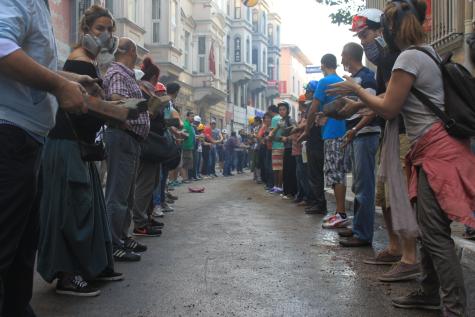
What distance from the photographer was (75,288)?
151 inches

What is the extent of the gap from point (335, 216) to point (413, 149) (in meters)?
3.84

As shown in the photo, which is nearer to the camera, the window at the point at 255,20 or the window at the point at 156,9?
the window at the point at 156,9

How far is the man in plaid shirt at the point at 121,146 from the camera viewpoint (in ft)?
15.3

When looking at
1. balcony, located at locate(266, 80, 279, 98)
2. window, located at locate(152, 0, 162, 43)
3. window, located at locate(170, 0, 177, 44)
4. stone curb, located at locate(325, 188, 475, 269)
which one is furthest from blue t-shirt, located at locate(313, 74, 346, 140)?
balcony, located at locate(266, 80, 279, 98)

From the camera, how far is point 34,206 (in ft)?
8.61

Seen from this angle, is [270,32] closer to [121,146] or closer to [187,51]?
[187,51]

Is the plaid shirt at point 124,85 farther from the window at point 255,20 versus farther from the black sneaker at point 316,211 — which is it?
the window at point 255,20

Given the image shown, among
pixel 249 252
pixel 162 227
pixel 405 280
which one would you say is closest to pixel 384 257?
pixel 405 280

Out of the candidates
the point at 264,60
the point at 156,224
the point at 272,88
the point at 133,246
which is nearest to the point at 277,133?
the point at 156,224

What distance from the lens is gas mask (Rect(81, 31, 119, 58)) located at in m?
3.88

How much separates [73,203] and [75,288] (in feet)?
1.86

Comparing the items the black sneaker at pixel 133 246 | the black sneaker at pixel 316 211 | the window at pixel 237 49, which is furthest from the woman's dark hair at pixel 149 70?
the window at pixel 237 49

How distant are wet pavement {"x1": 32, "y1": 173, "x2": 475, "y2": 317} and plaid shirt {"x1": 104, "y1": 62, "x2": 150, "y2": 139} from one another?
1152mm

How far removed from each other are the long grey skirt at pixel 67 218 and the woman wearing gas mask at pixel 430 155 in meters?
1.92
